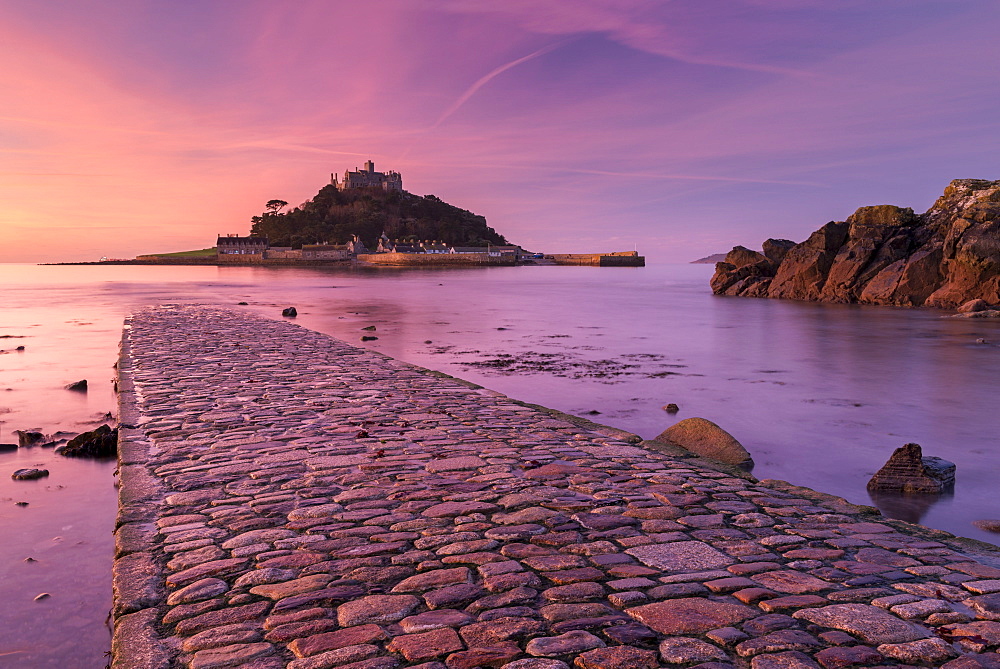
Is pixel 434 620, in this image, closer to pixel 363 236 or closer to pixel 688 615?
pixel 688 615

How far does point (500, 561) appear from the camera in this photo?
398 centimetres

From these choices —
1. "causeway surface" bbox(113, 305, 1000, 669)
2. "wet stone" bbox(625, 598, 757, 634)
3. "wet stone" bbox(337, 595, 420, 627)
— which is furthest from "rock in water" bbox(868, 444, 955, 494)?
"wet stone" bbox(337, 595, 420, 627)

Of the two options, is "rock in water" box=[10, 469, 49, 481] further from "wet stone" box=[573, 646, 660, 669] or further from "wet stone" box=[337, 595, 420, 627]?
A: "wet stone" box=[573, 646, 660, 669]

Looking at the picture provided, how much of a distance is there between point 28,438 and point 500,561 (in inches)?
297

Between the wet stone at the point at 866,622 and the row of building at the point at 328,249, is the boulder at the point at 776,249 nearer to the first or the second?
the wet stone at the point at 866,622

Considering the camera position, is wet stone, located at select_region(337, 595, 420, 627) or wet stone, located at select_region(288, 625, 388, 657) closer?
wet stone, located at select_region(288, 625, 388, 657)

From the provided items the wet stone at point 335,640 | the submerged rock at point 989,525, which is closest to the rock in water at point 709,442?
the submerged rock at point 989,525

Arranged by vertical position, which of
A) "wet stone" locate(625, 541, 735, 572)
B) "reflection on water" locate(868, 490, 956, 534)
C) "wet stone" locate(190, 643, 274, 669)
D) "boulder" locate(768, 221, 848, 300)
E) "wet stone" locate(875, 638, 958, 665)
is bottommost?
"reflection on water" locate(868, 490, 956, 534)

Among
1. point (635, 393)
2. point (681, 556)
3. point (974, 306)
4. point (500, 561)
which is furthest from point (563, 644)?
point (974, 306)

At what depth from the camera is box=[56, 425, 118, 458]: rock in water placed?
25.7ft

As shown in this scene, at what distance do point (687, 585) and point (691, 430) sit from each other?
13.4 ft

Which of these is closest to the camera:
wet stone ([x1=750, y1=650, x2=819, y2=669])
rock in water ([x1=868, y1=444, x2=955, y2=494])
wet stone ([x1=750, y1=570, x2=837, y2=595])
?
wet stone ([x1=750, y1=650, x2=819, y2=669])

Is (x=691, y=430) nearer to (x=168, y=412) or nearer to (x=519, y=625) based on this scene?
(x=519, y=625)

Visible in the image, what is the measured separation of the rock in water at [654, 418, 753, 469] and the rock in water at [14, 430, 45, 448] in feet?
26.2
